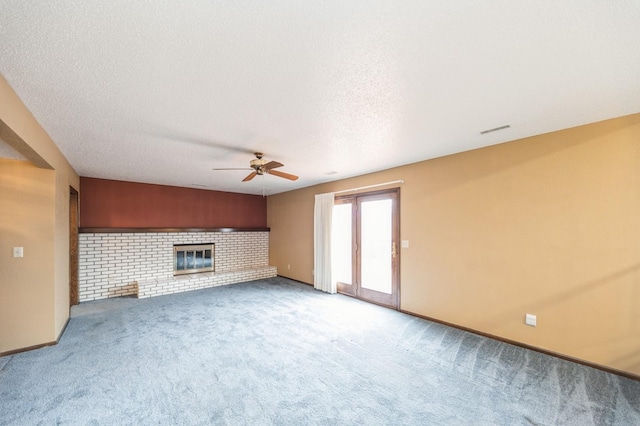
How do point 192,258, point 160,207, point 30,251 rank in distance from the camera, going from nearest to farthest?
point 30,251 < point 160,207 < point 192,258

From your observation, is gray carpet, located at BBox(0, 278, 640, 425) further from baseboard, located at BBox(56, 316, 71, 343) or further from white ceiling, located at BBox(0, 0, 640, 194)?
white ceiling, located at BBox(0, 0, 640, 194)

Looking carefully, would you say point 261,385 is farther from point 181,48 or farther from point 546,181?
point 546,181

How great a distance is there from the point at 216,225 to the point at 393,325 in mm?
4892

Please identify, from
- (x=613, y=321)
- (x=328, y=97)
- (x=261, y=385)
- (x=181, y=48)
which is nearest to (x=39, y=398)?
(x=261, y=385)

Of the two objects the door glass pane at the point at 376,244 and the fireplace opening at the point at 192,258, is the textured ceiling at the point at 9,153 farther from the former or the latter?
the door glass pane at the point at 376,244

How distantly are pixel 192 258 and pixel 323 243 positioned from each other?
3.25 metres

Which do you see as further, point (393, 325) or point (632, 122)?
point (393, 325)

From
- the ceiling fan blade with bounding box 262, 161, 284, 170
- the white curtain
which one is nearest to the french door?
the white curtain


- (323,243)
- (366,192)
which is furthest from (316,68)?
(323,243)

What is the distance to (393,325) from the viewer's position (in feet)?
11.7

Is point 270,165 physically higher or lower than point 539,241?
higher

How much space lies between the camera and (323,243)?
541 cm

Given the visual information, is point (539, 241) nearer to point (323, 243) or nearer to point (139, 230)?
point (323, 243)

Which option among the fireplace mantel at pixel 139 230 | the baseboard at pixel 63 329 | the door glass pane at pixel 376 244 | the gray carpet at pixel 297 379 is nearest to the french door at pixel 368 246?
the door glass pane at pixel 376 244
